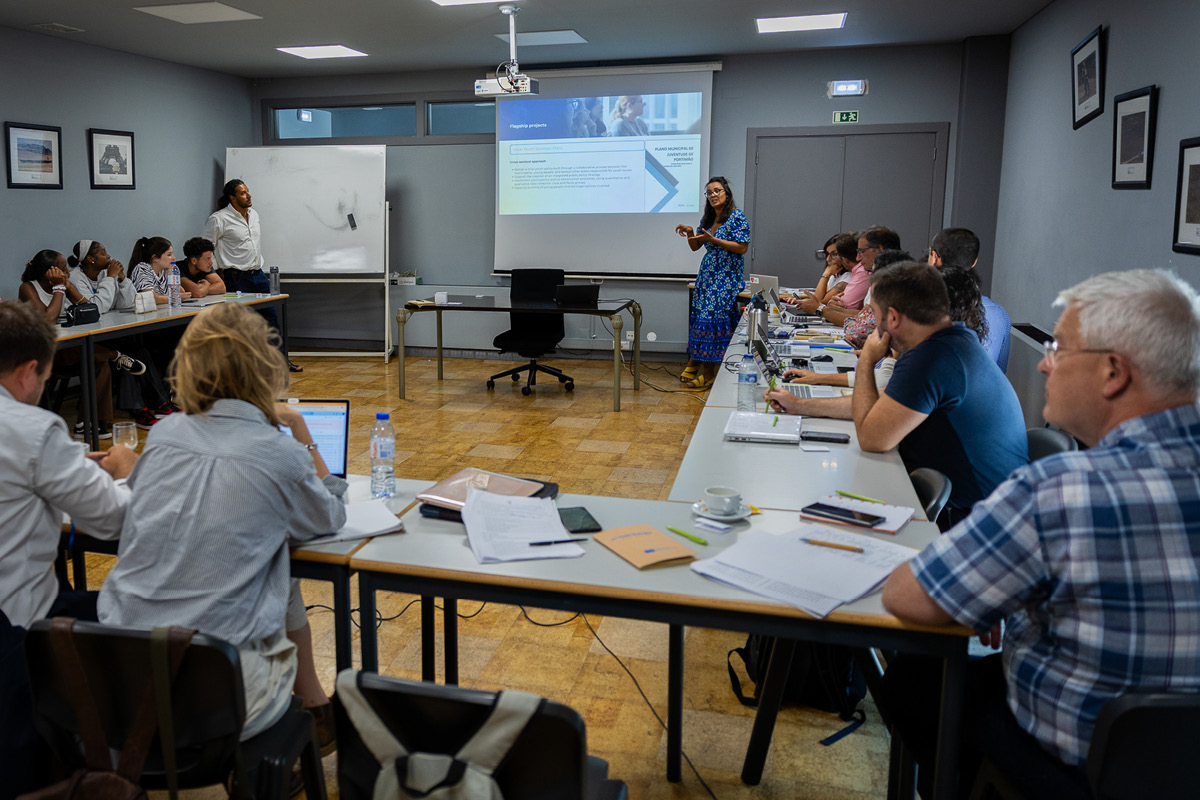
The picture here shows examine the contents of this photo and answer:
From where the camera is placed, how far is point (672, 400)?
6.65 metres

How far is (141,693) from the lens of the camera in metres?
1.40

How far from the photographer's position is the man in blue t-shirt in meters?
2.45

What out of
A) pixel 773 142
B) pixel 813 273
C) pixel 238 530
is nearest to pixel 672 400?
pixel 813 273

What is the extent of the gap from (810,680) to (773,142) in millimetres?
6226

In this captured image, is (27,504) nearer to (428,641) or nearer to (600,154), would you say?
(428,641)

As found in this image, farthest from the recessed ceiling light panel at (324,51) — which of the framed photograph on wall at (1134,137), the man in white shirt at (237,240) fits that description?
the framed photograph on wall at (1134,137)

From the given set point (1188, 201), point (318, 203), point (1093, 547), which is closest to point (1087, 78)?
point (1188, 201)

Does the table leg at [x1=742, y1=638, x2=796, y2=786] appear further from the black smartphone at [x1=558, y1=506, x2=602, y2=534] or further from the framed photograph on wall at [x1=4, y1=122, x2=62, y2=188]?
the framed photograph on wall at [x1=4, y1=122, x2=62, y2=188]

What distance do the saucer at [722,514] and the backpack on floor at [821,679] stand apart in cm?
51

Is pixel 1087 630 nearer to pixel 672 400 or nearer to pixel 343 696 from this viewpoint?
pixel 343 696

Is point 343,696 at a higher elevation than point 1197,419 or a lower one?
lower

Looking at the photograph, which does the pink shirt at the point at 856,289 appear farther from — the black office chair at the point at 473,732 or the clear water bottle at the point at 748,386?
the black office chair at the point at 473,732

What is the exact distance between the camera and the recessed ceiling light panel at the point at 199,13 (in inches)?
231

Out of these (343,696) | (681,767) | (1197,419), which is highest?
(1197,419)
